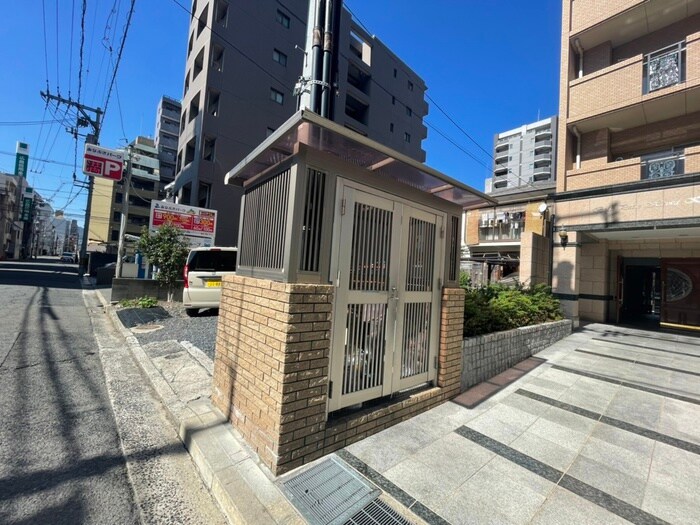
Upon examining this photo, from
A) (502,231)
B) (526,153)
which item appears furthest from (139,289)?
(526,153)

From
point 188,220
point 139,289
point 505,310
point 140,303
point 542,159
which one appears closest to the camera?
point 505,310

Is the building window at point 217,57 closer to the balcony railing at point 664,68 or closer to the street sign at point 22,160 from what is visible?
the balcony railing at point 664,68

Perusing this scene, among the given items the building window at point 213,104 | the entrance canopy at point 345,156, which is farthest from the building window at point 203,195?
the entrance canopy at point 345,156

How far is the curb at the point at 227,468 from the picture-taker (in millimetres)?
1972

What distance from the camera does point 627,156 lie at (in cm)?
921

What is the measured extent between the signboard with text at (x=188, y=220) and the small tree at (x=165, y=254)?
2.14m

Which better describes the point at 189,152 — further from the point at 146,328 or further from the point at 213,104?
the point at 146,328

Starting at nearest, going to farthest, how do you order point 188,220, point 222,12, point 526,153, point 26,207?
1. point 188,220
2. point 222,12
3. point 26,207
4. point 526,153

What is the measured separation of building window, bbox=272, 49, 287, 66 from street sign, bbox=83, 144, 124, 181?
12.0m

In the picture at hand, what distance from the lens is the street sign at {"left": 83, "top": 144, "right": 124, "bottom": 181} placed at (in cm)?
1118

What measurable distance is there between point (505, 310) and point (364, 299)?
392 centimetres

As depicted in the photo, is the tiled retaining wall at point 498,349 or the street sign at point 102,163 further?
the street sign at point 102,163

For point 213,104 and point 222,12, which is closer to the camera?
Answer: point 222,12

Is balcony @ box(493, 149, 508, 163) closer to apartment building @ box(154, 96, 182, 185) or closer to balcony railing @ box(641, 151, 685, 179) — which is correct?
apartment building @ box(154, 96, 182, 185)
